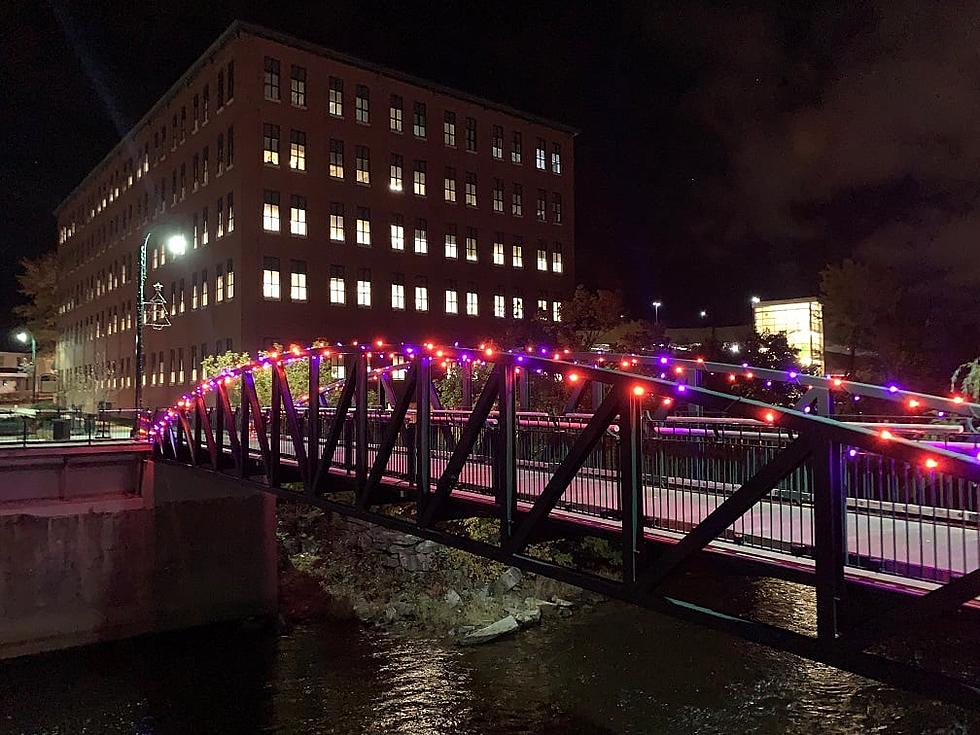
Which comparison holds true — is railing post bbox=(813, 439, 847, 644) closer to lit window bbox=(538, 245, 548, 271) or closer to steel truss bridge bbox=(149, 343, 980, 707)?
steel truss bridge bbox=(149, 343, 980, 707)

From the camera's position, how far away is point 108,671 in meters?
19.7

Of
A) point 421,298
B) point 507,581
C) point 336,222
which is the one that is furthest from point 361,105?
point 507,581

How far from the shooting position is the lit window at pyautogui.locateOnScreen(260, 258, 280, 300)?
154 ft

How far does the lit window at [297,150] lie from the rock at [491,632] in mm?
33236

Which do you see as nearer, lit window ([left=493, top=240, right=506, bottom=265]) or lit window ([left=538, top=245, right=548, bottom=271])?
lit window ([left=493, top=240, right=506, bottom=265])

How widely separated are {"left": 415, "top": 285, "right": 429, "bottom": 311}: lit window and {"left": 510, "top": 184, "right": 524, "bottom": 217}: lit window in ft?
32.3

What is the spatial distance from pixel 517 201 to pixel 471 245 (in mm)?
5546

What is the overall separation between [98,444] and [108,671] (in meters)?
6.50

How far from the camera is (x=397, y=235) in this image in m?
53.1

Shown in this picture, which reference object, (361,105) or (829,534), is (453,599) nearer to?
(829,534)

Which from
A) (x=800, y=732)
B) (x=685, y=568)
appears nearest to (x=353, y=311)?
(x=800, y=732)

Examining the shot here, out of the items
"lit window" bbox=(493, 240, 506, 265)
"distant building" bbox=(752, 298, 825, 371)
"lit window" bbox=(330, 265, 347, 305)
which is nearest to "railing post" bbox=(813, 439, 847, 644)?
"lit window" bbox=(330, 265, 347, 305)

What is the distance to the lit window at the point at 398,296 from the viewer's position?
52.8 m

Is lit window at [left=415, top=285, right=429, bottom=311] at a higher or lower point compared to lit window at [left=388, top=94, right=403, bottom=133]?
lower
